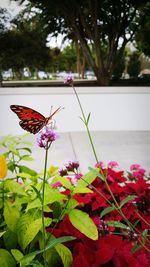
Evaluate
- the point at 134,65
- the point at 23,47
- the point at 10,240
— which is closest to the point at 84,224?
the point at 10,240

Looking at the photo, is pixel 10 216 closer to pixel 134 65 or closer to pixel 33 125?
pixel 33 125

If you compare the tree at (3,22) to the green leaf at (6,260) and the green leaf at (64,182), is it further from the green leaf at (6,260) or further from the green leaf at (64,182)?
the green leaf at (6,260)

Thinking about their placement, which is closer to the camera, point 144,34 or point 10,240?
point 10,240

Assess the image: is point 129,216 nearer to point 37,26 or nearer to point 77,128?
point 77,128

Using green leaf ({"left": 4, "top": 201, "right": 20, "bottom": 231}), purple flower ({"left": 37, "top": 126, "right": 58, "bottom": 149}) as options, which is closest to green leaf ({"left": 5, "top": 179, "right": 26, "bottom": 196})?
green leaf ({"left": 4, "top": 201, "right": 20, "bottom": 231})

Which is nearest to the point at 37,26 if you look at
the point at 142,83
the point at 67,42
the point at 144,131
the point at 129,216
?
the point at 67,42
